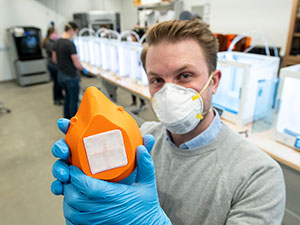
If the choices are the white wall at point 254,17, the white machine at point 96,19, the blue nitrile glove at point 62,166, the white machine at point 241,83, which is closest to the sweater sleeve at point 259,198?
the blue nitrile glove at point 62,166

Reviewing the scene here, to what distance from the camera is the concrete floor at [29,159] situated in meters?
2.05

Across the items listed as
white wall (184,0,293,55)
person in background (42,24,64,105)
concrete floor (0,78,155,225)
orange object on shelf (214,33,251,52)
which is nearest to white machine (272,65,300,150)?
concrete floor (0,78,155,225)

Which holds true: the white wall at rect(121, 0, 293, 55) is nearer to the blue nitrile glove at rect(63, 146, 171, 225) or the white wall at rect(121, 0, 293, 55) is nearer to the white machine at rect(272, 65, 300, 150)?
the white machine at rect(272, 65, 300, 150)

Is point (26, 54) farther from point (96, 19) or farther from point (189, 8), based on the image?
point (189, 8)

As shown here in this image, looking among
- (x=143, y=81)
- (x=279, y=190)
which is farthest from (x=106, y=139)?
(x=143, y=81)

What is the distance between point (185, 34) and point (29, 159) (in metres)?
2.68

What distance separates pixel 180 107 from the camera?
3.08ft

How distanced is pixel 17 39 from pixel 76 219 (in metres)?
6.16

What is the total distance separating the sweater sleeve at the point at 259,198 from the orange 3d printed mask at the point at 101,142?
1.31ft

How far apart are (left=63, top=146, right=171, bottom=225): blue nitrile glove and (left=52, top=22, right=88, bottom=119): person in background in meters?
2.82

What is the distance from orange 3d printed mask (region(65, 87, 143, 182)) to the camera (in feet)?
1.80

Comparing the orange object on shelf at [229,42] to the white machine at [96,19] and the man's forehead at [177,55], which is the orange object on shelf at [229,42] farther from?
the white machine at [96,19]

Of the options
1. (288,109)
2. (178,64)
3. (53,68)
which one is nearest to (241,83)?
(288,109)

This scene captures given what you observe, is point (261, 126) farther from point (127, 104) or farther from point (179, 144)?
point (127, 104)
